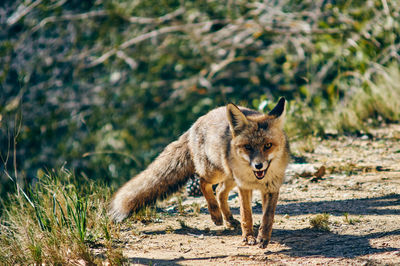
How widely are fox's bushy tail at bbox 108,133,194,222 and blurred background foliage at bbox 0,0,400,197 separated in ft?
9.45

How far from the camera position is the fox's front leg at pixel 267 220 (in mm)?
3430

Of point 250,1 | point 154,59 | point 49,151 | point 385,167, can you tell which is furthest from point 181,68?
point 385,167

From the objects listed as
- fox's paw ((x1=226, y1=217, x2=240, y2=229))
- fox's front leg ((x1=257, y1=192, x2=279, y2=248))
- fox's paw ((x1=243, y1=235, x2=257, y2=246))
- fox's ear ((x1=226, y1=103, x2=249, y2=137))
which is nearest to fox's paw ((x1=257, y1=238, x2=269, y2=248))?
fox's front leg ((x1=257, y1=192, x2=279, y2=248))

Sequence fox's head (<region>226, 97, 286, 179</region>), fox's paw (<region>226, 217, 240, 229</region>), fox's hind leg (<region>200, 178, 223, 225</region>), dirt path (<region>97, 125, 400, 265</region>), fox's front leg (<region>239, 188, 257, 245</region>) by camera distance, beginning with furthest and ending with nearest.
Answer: fox's hind leg (<region>200, 178, 223, 225</region>) < fox's paw (<region>226, 217, 240, 229</region>) < fox's front leg (<region>239, 188, 257, 245</region>) < fox's head (<region>226, 97, 286, 179</region>) < dirt path (<region>97, 125, 400, 265</region>)

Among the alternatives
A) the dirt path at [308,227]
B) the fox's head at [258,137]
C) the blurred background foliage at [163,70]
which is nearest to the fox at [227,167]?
the fox's head at [258,137]

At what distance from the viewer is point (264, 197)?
3.69 metres

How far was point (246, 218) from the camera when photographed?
12.0ft

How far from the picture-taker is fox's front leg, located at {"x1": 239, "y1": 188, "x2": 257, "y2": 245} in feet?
11.8

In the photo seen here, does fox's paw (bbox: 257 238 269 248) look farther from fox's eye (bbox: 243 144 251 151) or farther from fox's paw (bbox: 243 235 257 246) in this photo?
fox's eye (bbox: 243 144 251 151)

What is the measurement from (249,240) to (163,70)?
7369mm

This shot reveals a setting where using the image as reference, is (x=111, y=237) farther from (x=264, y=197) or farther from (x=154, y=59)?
(x=154, y=59)

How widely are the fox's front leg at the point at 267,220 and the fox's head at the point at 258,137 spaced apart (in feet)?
0.80

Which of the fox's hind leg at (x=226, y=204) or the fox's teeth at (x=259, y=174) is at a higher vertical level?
the fox's teeth at (x=259, y=174)

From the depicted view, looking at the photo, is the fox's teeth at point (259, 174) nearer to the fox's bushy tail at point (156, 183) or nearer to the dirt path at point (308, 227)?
the dirt path at point (308, 227)
